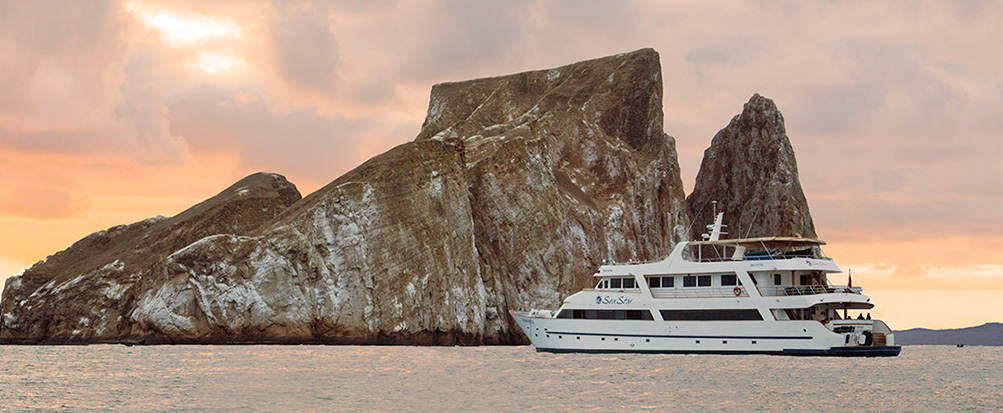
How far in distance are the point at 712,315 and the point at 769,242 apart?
559 cm

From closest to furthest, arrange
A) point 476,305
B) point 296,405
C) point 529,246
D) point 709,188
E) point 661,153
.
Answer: point 296,405, point 476,305, point 529,246, point 661,153, point 709,188

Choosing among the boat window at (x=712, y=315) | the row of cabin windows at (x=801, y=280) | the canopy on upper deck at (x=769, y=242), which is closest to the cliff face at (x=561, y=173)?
the boat window at (x=712, y=315)

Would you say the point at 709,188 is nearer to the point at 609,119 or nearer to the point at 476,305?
the point at 609,119

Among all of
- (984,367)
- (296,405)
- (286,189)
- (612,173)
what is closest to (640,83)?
(612,173)

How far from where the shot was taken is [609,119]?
114 meters

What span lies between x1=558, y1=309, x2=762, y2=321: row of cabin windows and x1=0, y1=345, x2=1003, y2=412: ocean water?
220 cm

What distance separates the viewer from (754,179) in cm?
14000

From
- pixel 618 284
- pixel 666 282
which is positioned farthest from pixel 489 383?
pixel 618 284

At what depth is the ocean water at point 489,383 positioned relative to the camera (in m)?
33.5

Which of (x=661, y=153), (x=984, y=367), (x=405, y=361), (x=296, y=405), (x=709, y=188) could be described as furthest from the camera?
(x=709, y=188)

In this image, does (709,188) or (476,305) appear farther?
(709,188)

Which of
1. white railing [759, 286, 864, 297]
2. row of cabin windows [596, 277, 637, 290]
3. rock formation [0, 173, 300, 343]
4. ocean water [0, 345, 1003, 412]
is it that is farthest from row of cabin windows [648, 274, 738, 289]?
rock formation [0, 173, 300, 343]

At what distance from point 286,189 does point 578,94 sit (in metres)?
35.5

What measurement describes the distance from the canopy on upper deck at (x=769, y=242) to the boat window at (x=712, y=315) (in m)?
3.73
